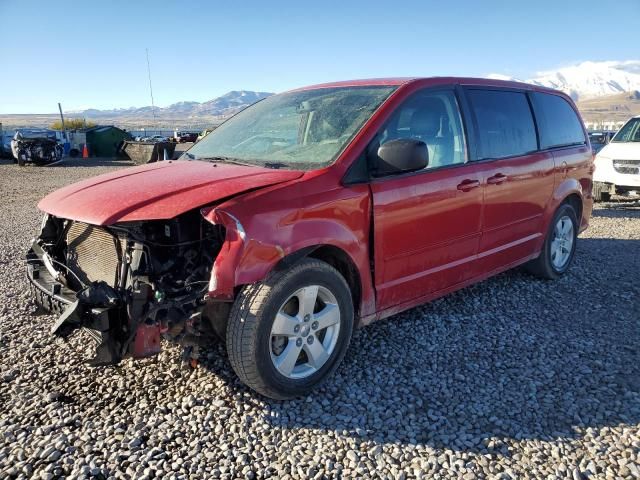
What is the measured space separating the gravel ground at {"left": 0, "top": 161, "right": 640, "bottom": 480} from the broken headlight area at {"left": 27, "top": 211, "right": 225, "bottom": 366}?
1.44 feet

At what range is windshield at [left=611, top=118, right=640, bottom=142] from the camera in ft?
34.5

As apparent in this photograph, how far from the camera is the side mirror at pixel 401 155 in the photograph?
3.10 meters

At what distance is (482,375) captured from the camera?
332cm

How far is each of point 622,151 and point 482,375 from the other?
8895 millimetres

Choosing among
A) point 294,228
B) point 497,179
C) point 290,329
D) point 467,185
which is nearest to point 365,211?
point 294,228

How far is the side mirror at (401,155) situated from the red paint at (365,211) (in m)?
0.14

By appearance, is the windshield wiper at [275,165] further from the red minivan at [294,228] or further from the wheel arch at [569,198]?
the wheel arch at [569,198]

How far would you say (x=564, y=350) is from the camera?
3680mm

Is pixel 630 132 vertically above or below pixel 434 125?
below

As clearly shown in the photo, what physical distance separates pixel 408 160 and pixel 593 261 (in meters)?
4.07

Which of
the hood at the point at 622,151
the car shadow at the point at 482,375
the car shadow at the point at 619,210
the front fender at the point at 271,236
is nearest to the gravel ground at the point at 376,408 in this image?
the car shadow at the point at 482,375

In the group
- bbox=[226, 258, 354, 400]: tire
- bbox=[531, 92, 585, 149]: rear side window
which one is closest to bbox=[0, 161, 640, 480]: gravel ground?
bbox=[226, 258, 354, 400]: tire

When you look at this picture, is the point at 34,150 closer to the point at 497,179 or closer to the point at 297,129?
the point at 297,129

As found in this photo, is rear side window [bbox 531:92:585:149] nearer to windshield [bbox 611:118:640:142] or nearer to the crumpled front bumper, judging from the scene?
the crumpled front bumper
